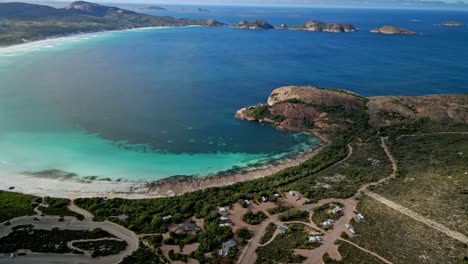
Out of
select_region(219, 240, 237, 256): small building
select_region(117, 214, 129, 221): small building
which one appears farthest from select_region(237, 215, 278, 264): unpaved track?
Answer: select_region(117, 214, 129, 221): small building

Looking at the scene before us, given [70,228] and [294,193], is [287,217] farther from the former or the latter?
[70,228]

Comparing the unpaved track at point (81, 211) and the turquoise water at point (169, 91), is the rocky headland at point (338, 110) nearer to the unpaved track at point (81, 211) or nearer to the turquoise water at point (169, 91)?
the turquoise water at point (169, 91)

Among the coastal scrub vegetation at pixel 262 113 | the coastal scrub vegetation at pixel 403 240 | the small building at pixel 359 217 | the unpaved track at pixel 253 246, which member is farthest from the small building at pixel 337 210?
the coastal scrub vegetation at pixel 262 113

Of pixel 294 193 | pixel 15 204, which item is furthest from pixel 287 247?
pixel 15 204

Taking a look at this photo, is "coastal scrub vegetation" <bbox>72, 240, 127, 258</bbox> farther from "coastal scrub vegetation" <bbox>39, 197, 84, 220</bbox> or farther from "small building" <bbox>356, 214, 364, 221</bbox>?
"small building" <bbox>356, 214, 364, 221</bbox>

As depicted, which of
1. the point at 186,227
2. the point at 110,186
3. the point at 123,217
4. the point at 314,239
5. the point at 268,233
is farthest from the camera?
the point at 110,186

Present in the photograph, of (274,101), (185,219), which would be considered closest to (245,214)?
(185,219)
